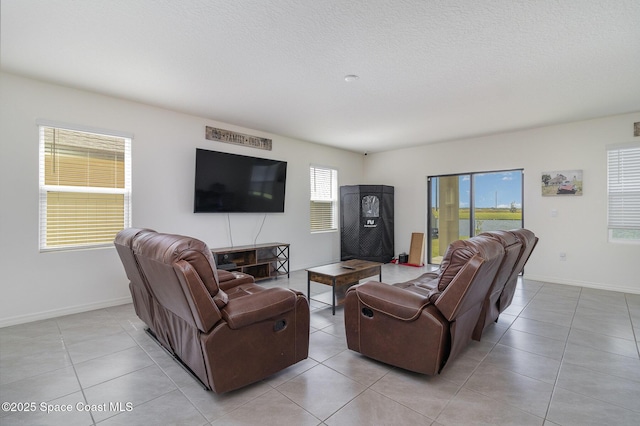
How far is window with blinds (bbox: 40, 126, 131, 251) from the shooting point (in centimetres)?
345

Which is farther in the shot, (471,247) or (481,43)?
(481,43)

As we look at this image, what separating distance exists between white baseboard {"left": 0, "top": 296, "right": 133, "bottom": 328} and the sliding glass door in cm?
577

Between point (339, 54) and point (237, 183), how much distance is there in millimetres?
2825

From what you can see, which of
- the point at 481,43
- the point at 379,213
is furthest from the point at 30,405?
the point at 379,213

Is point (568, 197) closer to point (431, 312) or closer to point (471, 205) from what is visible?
point (471, 205)

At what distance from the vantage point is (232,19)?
2309mm

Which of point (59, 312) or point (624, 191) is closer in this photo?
point (59, 312)

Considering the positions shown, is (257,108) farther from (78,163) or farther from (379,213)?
(379,213)

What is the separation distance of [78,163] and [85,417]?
3006 millimetres

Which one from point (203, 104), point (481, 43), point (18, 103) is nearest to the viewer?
point (481, 43)

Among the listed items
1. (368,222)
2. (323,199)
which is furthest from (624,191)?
(323,199)

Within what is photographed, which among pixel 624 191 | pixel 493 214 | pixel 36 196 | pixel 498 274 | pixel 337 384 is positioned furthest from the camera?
pixel 493 214

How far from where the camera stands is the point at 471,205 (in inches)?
239

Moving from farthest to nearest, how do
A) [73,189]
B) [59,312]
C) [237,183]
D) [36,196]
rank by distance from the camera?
1. [237,183]
2. [73,189]
3. [59,312]
4. [36,196]
